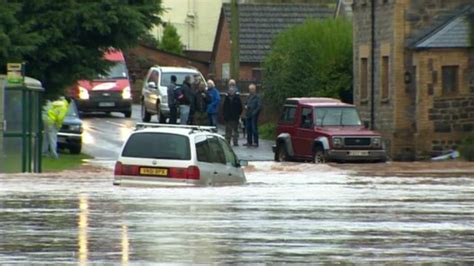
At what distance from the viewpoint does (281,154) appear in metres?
41.9

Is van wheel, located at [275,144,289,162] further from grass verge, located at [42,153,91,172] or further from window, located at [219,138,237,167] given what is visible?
window, located at [219,138,237,167]

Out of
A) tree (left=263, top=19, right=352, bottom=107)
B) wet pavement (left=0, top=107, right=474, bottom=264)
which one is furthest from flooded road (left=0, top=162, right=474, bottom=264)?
tree (left=263, top=19, right=352, bottom=107)

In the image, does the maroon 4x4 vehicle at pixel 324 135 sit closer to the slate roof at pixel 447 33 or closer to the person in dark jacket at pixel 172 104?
the slate roof at pixel 447 33

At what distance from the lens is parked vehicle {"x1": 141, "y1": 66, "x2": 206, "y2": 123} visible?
172 feet

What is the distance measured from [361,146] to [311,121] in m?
1.68

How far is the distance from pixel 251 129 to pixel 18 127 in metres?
14.4

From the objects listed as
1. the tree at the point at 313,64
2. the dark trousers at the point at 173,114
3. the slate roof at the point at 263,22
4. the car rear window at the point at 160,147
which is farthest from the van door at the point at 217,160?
the slate roof at the point at 263,22

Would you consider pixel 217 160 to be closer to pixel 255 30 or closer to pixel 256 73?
pixel 256 73

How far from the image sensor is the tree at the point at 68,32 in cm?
3903

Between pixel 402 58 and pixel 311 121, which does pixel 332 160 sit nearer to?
pixel 311 121

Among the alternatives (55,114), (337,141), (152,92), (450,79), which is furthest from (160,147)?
(152,92)

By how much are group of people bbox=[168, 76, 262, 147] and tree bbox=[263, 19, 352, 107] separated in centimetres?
588

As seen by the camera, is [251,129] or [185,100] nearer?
[185,100]

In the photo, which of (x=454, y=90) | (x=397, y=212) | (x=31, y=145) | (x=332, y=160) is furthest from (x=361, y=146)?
(x=397, y=212)
